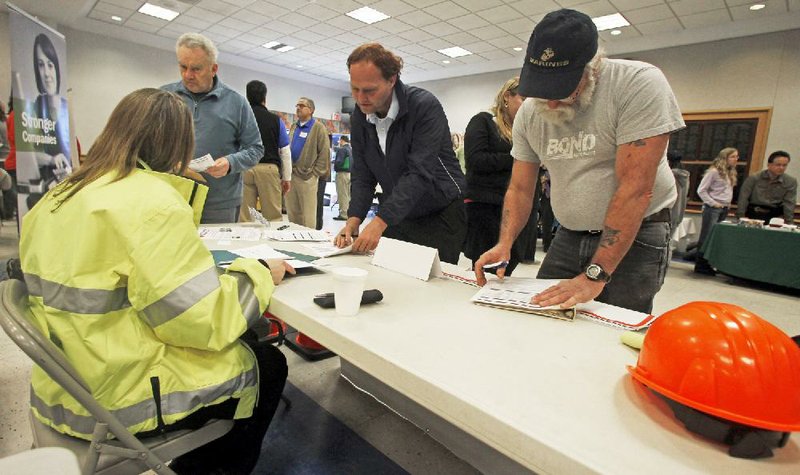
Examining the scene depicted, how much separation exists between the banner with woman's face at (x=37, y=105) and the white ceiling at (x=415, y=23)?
402 centimetres

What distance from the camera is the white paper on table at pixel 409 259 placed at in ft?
4.22

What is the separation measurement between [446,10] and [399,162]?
5612 millimetres

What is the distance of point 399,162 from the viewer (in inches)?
69.8

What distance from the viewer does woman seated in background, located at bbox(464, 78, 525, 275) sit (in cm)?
240

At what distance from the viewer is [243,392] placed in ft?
3.20

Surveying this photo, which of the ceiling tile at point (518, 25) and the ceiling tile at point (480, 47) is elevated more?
the ceiling tile at point (480, 47)

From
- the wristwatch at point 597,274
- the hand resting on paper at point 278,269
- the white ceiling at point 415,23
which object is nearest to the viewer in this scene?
the wristwatch at point 597,274

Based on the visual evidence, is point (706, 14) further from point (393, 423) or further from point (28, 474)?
point (28, 474)

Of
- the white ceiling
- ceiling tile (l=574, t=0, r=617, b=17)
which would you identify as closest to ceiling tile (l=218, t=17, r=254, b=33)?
the white ceiling

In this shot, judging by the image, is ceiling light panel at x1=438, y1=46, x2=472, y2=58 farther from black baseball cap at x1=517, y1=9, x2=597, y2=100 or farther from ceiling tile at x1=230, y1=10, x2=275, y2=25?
black baseball cap at x1=517, y1=9, x2=597, y2=100

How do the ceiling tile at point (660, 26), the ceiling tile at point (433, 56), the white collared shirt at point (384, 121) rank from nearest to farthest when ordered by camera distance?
the white collared shirt at point (384, 121) → the ceiling tile at point (660, 26) → the ceiling tile at point (433, 56)

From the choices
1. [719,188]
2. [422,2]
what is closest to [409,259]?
[422,2]

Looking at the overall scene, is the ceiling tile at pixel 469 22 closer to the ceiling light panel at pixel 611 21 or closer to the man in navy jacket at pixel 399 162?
the ceiling light panel at pixel 611 21

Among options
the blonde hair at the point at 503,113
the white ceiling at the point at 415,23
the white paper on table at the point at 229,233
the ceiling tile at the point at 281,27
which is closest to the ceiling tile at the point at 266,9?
the white ceiling at the point at 415,23
